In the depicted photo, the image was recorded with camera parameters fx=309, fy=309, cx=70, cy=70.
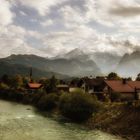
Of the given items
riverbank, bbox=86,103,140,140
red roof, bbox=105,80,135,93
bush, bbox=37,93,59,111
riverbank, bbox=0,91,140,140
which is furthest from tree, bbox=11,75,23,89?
riverbank, bbox=86,103,140,140

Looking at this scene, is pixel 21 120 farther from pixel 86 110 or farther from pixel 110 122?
pixel 110 122

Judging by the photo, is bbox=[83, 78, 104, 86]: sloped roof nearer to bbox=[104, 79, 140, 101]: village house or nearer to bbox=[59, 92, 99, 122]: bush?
bbox=[104, 79, 140, 101]: village house

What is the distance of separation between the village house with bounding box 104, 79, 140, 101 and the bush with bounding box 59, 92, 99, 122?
60.8 ft

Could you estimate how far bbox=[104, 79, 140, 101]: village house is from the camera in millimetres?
100825

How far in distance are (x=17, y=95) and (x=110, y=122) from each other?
80.4 m

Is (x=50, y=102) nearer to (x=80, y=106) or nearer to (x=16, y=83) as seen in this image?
(x=80, y=106)

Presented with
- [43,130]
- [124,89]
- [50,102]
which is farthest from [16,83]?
[43,130]

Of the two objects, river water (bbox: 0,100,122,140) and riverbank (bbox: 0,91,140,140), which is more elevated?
riverbank (bbox: 0,91,140,140)

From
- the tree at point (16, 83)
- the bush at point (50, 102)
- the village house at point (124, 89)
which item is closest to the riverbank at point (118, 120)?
the bush at point (50, 102)

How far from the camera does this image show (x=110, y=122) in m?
73.4

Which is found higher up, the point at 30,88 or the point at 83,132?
the point at 30,88

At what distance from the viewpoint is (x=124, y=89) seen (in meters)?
104

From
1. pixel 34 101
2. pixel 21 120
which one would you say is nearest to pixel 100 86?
pixel 34 101

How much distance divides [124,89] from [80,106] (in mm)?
27334
